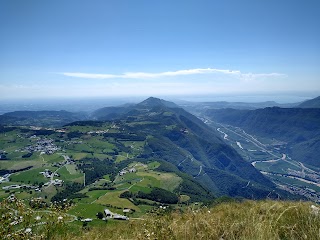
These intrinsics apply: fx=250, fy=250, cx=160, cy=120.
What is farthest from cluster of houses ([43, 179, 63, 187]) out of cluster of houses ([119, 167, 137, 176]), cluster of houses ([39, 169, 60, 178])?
cluster of houses ([119, 167, 137, 176])

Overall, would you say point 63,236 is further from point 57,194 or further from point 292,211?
point 57,194

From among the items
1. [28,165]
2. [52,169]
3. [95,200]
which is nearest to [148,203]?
[95,200]

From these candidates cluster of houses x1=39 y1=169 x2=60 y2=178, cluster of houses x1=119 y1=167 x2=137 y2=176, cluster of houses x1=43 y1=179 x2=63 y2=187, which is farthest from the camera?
cluster of houses x1=119 y1=167 x2=137 y2=176

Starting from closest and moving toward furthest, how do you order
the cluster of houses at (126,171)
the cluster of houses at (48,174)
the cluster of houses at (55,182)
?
the cluster of houses at (55,182)
the cluster of houses at (48,174)
the cluster of houses at (126,171)

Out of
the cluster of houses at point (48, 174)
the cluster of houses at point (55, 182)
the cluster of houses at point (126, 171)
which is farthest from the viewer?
the cluster of houses at point (126, 171)

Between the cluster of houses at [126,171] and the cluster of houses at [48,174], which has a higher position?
the cluster of houses at [48,174]

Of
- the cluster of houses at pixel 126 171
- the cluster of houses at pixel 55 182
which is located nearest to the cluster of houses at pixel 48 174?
the cluster of houses at pixel 55 182

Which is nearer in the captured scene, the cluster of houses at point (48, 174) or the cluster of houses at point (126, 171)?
the cluster of houses at point (48, 174)

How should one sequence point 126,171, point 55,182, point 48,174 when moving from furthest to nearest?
1. point 126,171
2. point 48,174
3. point 55,182

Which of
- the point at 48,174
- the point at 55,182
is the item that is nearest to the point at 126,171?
the point at 55,182

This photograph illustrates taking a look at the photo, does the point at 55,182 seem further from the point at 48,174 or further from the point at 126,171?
the point at 126,171

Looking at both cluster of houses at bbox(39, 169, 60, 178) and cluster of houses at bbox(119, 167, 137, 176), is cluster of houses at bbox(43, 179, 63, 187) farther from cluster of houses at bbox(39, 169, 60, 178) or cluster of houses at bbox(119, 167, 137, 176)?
cluster of houses at bbox(119, 167, 137, 176)

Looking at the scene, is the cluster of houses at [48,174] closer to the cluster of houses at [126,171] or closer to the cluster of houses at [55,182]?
the cluster of houses at [55,182]
